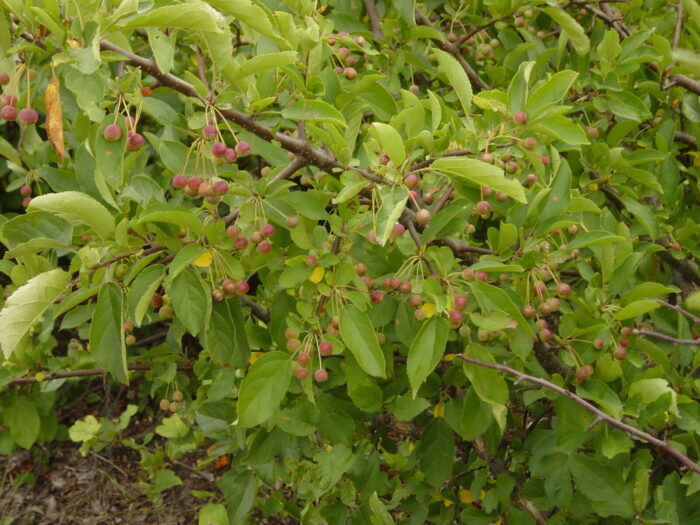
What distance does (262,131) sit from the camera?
4.24 feet

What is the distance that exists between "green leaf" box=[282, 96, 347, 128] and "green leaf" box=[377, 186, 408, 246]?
156 mm

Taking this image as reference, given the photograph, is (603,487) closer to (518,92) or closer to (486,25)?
(518,92)

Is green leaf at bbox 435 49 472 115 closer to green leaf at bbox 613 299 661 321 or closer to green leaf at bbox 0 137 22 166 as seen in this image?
green leaf at bbox 613 299 661 321

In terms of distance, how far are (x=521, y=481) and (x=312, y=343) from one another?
0.88 m

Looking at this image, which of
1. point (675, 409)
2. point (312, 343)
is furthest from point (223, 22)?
point (675, 409)

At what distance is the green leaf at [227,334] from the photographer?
1435 mm

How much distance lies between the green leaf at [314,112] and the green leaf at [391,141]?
0.08m

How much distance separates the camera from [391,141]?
1.14 metres

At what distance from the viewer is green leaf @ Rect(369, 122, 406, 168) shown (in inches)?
44.1

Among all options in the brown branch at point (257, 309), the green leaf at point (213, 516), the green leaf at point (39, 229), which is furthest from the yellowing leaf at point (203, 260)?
the green leaf at point (213, 516)

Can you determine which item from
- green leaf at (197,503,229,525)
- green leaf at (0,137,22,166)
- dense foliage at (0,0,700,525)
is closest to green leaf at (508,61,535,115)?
dense foliage at (0,0,700,525)

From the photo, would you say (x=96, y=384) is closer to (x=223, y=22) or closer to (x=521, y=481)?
(x=521, y=481)

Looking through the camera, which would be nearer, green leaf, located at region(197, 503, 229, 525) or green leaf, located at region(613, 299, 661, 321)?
green leaf, located at region(613, 299, 661, 321)

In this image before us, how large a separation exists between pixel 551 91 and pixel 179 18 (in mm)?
699
